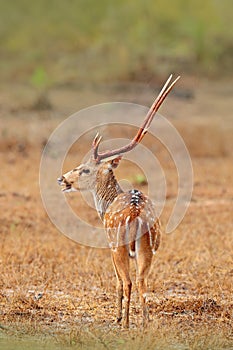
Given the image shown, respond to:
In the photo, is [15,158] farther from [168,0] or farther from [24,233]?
[168,0]

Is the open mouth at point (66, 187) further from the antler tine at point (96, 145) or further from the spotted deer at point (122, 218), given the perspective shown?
the antler tine at point (96, 145)

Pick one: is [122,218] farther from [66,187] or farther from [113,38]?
[113,38]

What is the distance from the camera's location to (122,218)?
6770 millimetres

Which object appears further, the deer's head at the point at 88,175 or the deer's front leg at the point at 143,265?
the deer's head at the point at 88,175

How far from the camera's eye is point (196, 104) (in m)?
20.5

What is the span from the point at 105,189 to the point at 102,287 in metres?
1.38

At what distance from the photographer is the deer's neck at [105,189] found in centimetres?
721

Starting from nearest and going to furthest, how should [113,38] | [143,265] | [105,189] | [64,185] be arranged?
1. [143,265]
2. [105,189]
3. [64,185]
4. [113,38]

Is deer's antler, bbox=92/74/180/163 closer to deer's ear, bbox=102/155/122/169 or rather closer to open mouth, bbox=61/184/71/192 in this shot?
deer's ear, bbox=102/155/122/169

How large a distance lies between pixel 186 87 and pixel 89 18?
6.79 meters

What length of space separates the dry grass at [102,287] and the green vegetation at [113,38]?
12.2 meters

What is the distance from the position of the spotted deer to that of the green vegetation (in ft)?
52.1

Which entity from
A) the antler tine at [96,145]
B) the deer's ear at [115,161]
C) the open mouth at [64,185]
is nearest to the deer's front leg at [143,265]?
the deer's ear at [115,161]

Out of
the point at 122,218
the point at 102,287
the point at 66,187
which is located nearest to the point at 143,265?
the point at 122,218
